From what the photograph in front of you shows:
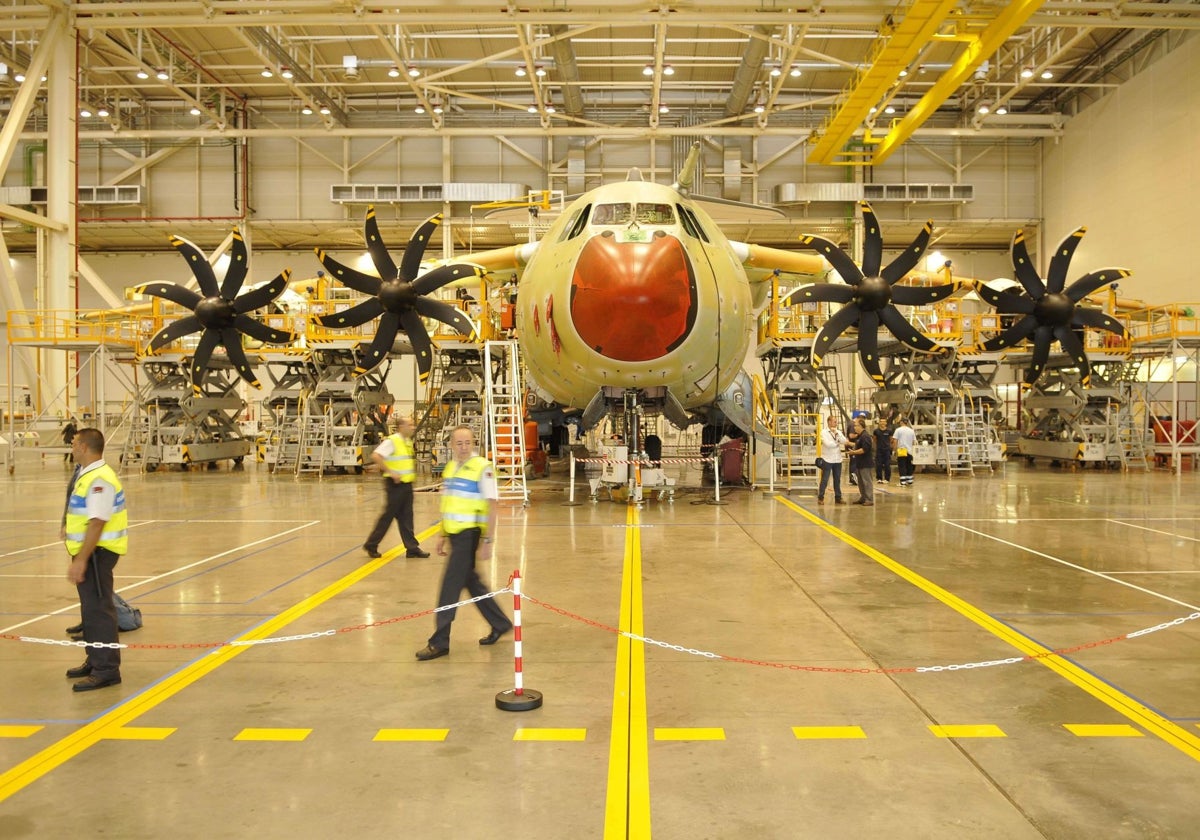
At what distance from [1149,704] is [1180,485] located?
1872cm

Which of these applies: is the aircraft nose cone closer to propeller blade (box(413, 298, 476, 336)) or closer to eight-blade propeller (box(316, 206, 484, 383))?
propeller blade (box(413, 298, 476, 336))

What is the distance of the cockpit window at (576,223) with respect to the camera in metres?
14.0

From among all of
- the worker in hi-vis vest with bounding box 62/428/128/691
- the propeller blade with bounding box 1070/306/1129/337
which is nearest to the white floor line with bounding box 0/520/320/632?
the worker in hi-vis vest with bounding box 62/428/128/691

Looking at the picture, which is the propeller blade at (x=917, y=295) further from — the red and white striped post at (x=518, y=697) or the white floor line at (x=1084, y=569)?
the red and white striped post at (x=518, y=697)

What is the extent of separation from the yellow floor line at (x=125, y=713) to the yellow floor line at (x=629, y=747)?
2.92 m

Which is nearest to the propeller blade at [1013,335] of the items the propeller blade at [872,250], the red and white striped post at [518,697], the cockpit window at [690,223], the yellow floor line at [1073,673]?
the propeller blade at [872,250]

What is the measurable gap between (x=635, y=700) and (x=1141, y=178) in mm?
37677

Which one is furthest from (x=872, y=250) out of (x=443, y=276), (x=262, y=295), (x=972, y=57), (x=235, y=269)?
(x=235, y=269)

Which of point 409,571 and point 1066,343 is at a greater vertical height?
point 1066,343

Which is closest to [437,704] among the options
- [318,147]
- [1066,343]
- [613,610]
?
[613,610]

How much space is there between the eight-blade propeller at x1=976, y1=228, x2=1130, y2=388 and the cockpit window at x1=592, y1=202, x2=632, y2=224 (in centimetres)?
1175

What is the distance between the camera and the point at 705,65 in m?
38.5

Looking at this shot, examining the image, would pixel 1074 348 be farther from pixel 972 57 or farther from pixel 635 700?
pixel 635 700

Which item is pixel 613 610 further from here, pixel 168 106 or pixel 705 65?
pixel 168 106
